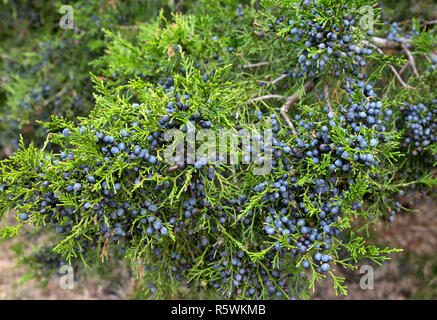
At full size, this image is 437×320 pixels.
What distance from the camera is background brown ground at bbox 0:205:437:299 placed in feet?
12.8

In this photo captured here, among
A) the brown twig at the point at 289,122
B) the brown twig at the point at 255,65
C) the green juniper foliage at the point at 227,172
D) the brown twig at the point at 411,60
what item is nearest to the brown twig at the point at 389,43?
the brown twig at the point at 411,60

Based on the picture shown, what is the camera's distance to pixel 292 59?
1811 mm

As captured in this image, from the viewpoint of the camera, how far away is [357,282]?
12.9 feet

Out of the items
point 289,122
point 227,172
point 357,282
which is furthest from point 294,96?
point 357,282

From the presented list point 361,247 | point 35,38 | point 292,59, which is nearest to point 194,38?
point 292,59

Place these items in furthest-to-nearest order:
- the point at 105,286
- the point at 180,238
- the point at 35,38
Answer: the point at 105,286 → the point at 35,38 → the point at 180,238

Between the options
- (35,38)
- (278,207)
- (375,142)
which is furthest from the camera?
(35,38)

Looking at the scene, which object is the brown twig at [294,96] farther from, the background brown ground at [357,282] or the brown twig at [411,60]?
the background brown ground at [357,282]

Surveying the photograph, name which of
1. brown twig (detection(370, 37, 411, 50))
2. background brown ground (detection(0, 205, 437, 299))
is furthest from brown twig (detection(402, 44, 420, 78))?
background brown ground (detection(0, 205, 437, 299))

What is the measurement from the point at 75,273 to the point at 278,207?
2.51 metres

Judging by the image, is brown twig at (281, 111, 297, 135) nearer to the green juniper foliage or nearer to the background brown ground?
the green juniper foliage

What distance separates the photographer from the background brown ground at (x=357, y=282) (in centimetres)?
391

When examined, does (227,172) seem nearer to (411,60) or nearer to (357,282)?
(411,60)

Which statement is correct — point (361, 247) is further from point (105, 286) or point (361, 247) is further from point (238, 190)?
point (105, 286)
